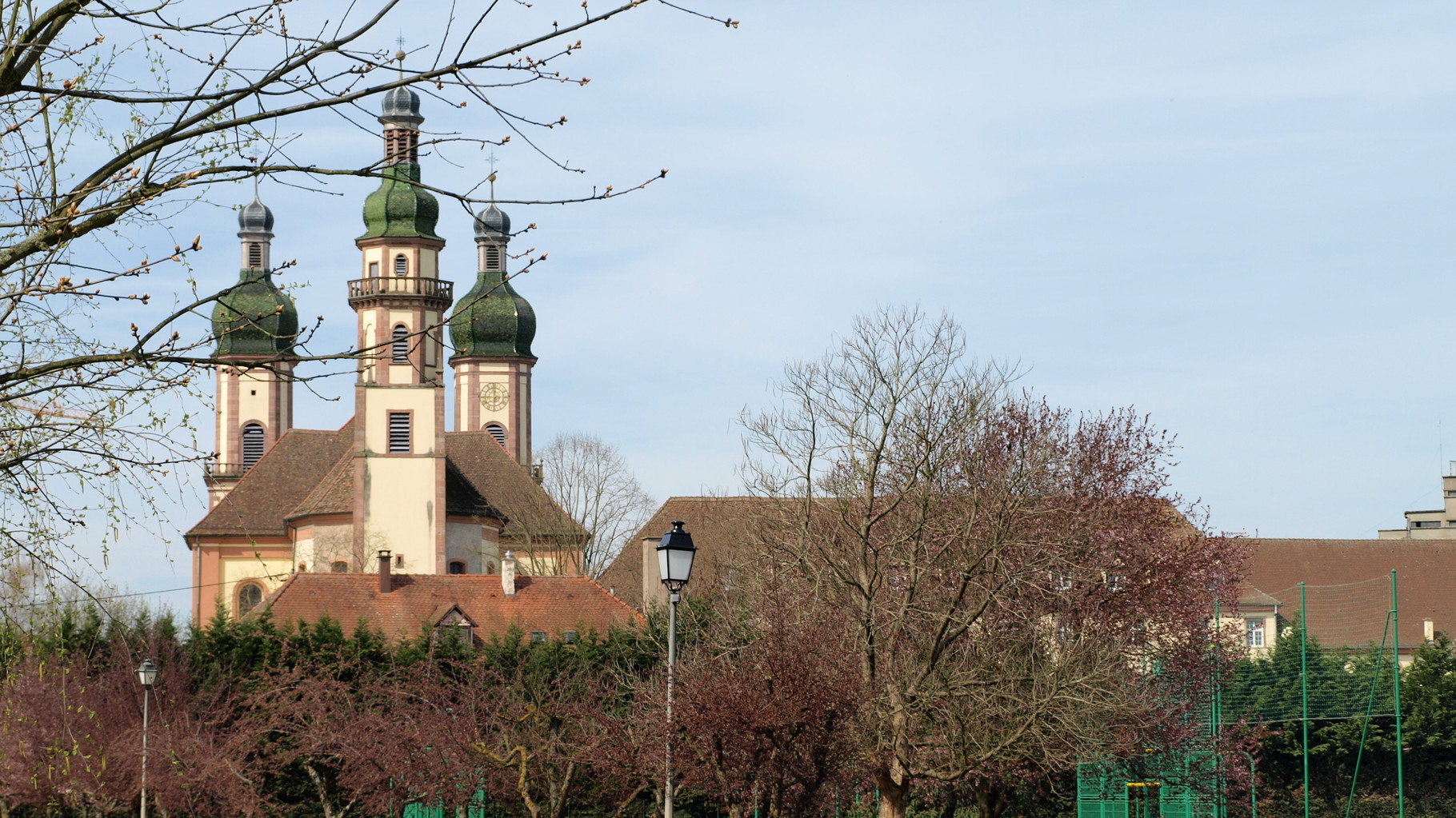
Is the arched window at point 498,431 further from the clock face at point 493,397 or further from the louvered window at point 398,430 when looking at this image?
the louvered window at point 398,430

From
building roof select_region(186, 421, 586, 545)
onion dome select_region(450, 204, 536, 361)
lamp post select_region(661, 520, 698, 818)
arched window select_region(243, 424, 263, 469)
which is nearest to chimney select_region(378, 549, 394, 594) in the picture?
building roof select_region(186, 421, 586, 545)

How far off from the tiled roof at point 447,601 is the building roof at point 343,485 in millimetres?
16481

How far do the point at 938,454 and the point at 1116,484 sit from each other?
6.19m

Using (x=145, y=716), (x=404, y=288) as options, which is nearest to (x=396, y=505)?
(x=404, y=288)

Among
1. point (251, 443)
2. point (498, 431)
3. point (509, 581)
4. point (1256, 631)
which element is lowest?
point (1256, 631)

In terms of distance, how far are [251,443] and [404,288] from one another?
2596 centimetres

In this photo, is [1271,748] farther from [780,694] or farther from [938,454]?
[780,694]

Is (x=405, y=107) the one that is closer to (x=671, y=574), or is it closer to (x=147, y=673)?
(x=147, y=673)

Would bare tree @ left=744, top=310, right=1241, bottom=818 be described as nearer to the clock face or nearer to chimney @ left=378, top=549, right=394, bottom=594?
chimney @ left=378, top=549, right=394, bottom=594

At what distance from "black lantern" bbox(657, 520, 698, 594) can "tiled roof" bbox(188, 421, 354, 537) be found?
151 ft

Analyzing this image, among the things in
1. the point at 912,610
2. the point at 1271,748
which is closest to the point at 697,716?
the point at 912,610

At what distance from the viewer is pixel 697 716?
46.9 ft

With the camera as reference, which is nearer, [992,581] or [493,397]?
[992,581]

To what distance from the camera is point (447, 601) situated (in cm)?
3916
